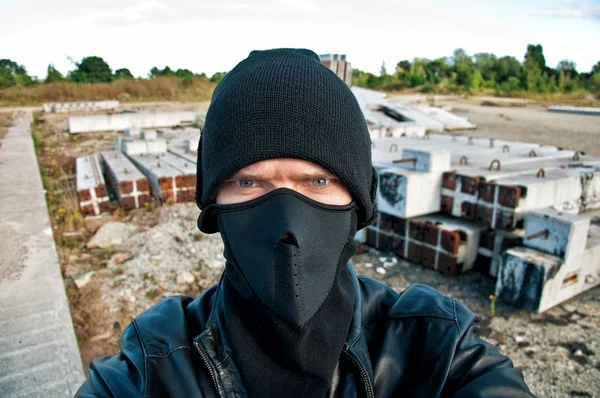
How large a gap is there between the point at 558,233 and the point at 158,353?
3668 millimetres

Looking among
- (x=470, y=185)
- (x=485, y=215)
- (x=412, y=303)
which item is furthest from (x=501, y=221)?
(x=412, y=303)

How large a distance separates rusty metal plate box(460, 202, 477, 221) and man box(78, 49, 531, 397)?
329 cm

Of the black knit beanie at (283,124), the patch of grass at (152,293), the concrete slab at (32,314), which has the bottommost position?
the patch of grass at (152,293)

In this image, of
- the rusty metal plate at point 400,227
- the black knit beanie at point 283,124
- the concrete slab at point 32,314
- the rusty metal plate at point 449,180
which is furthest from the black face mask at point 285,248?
the rusty metal plate at point 400,227

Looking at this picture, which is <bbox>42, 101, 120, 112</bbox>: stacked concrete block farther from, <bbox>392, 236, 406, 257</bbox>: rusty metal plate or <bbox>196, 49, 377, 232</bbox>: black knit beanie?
<bbox>196, 49, 377, 232</bbox>: black knit beanie

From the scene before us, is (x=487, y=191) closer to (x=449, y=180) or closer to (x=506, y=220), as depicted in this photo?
(x=506, y=220)

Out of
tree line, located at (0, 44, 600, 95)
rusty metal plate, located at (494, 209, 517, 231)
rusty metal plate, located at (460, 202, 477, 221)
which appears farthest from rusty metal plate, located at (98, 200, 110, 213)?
tree line, located at (0, 44, 600, 95)

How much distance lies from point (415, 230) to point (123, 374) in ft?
13.1

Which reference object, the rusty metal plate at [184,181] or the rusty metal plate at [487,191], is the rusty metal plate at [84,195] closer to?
the rusty metal plate at [184,181]

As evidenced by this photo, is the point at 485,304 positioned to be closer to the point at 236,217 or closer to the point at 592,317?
the point at 592,317

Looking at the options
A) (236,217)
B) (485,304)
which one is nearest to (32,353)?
(236,217)

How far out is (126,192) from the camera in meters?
7.00

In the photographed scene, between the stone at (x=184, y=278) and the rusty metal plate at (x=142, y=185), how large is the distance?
2.76 meters

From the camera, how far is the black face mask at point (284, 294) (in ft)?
4.30
